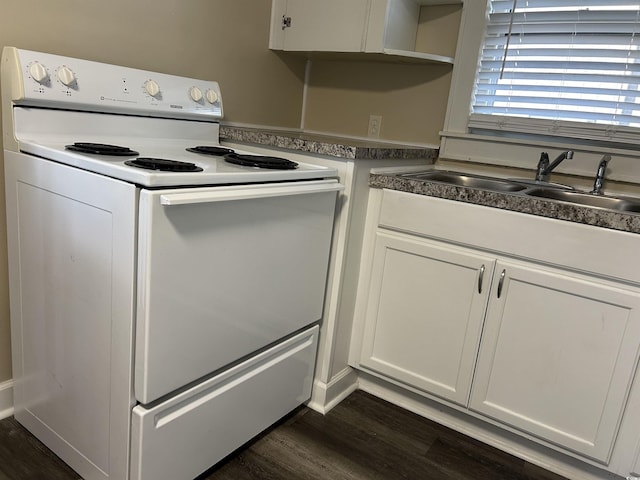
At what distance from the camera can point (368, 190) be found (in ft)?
6.11

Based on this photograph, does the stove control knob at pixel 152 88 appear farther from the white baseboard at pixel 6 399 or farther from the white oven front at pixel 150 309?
the white baseboard at pixel 6 399

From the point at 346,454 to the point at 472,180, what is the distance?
1235 millimetres

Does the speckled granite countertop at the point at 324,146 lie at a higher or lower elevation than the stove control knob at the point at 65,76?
lower

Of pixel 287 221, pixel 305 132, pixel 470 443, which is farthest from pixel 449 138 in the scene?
pixel 470 443

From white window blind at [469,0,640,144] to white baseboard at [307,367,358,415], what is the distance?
4.01 ft

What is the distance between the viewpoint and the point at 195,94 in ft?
6.24

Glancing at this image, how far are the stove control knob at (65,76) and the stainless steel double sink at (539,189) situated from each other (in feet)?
3.81

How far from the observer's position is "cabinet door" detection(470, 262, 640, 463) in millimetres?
1489

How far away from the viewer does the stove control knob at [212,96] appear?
1.97 m

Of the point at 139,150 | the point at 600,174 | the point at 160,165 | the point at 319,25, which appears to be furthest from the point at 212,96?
the point at 600,174

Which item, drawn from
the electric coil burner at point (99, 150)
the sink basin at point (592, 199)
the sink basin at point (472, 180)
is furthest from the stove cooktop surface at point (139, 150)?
the sink basin at point (592, 199)

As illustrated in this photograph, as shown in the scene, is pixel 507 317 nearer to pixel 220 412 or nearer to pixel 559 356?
pixel 559 356

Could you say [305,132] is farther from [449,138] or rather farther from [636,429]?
[636,429]

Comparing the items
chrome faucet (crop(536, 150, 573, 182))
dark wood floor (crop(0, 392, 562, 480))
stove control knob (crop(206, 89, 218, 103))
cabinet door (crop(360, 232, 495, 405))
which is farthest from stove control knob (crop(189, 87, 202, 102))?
chrome faucet (crop(536, 150, 573, 182))
